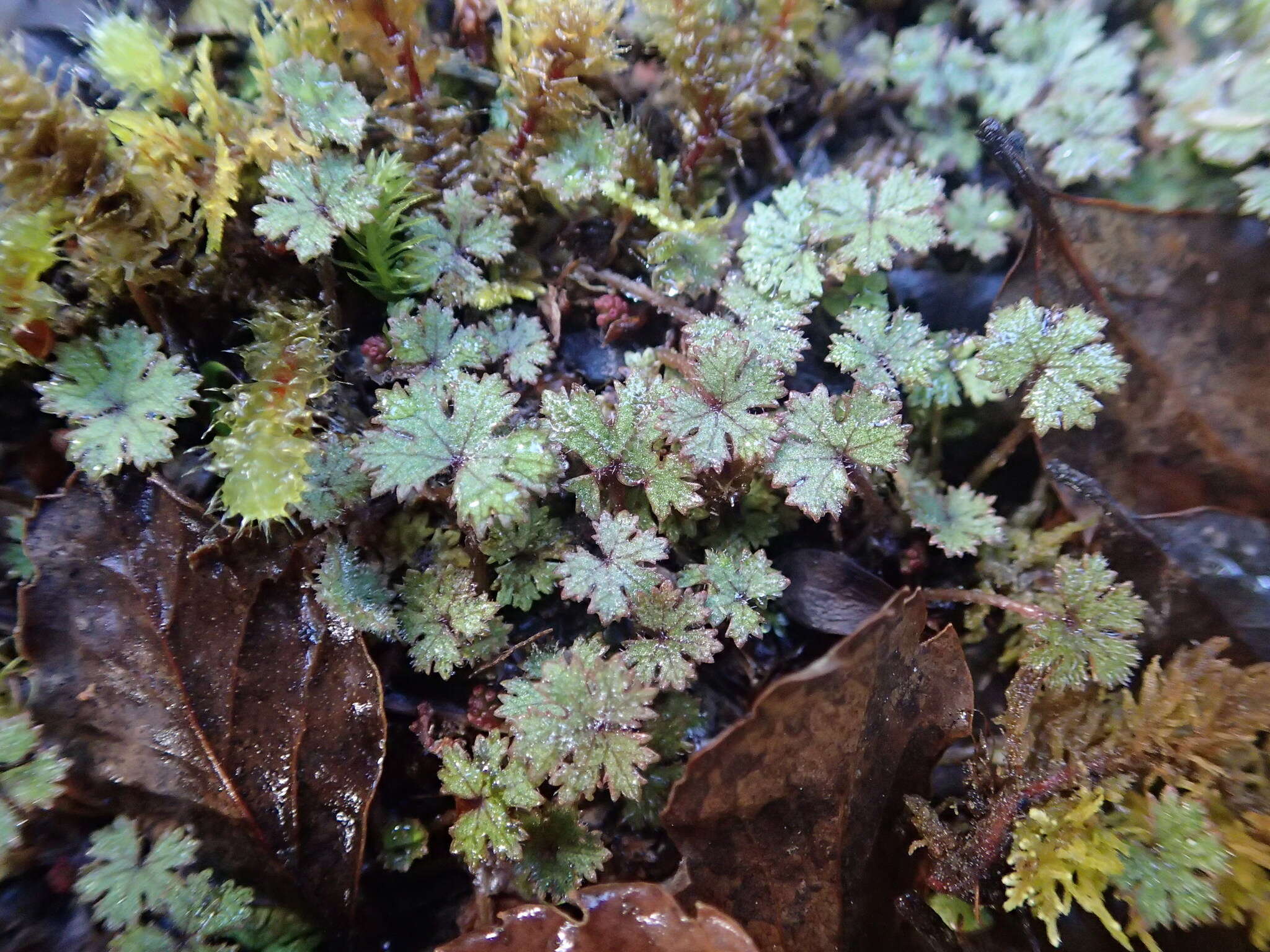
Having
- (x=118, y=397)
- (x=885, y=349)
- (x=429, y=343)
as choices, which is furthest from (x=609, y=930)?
(x=118, y=397)

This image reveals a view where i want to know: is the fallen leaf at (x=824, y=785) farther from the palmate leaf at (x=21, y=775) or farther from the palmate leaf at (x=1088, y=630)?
the palmate leaf at (x=21, y=775)

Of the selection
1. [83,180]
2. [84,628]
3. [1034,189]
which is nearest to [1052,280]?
[1034,189]

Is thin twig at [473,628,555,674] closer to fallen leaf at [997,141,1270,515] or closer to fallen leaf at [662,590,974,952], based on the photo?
fallen leaf at [662,590,974,952]

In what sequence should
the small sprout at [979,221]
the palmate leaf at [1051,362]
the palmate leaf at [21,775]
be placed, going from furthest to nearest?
the small sprout at [979,221]
the palmate leaf at [1051,362]
the palmate leaf at [21,775]

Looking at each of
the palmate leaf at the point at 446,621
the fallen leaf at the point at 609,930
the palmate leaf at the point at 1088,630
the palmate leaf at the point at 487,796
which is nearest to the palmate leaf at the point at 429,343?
the palmate leaf at the point at 446,621

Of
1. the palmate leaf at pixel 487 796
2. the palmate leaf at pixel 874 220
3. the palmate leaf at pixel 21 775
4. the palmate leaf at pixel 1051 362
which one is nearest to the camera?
the palmate leaf at pixel 21 775

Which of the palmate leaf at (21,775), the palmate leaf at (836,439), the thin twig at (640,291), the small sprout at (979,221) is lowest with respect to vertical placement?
the palmate leaf at (21,775)

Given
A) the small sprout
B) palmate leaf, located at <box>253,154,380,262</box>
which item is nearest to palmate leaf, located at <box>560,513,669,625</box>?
palmate leaf, located at <box>253,154,380,262</box>
